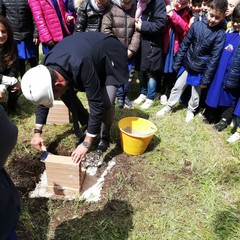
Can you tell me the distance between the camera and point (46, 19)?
401cm

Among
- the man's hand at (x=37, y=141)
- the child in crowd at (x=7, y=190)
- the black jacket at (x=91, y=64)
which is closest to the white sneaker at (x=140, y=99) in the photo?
the black jacket at (x=91, y=64)

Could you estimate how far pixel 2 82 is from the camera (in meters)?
3.37

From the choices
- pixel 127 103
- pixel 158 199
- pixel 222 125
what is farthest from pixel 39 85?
pixel 222 125

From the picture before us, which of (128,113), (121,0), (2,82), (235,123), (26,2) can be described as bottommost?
(128,113)

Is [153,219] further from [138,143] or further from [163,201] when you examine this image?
[138,143]

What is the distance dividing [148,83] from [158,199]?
1.98 metres

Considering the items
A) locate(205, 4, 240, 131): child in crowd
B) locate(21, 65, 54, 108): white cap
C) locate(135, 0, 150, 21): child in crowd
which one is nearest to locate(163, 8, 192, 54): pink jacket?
locate(135, 0, 150, 21): child in crowd

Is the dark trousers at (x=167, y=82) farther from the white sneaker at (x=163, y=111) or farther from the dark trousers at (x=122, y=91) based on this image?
the dark trousers at (x=122, y=91)

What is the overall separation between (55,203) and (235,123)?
2.53 meters

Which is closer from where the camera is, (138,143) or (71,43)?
(71,43)

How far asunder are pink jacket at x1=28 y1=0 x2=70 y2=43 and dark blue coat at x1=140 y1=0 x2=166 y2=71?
50.6 inches

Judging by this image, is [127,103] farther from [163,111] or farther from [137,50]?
[137,50]

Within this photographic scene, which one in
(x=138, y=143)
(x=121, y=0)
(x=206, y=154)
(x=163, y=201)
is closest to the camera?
(x=163, y=201)

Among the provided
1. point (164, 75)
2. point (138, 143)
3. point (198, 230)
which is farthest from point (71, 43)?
point (164, 75)
